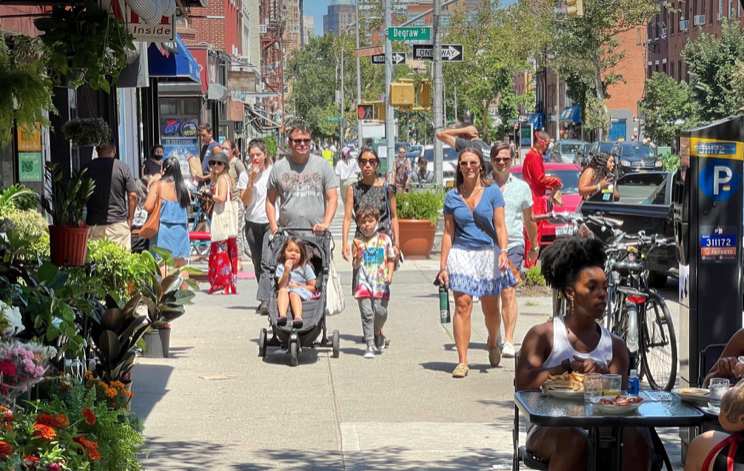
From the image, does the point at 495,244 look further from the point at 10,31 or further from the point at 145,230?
the point at 10,31

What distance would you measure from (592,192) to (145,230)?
5.88m

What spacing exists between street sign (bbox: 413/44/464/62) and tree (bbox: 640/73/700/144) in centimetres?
2906

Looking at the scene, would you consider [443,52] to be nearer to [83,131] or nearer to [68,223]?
[83,131]

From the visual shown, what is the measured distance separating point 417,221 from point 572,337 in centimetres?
1259

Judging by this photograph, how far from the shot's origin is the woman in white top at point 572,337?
4.99 meters

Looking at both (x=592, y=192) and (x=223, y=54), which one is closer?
(x=592, y=192)

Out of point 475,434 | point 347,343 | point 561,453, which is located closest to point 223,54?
point 347,343

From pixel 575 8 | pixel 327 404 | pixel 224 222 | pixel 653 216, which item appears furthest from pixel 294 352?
pixel 575 8

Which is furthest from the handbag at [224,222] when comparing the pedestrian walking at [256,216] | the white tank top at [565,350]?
the white tank top at [565,350]

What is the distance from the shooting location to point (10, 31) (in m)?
11.1

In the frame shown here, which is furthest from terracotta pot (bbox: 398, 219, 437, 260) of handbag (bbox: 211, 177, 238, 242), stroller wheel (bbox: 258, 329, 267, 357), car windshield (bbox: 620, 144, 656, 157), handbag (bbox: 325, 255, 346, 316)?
car windshield (bbox: 620, 144, 656, 157)

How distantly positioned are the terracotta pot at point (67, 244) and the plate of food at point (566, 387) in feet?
8.89

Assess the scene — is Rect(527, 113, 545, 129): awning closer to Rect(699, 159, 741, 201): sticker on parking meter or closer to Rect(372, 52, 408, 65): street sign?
Rect(372, 52, 408, 65): street sign

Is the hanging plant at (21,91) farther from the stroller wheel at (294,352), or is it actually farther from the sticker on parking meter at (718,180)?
the stroller wheel at (294,352)
